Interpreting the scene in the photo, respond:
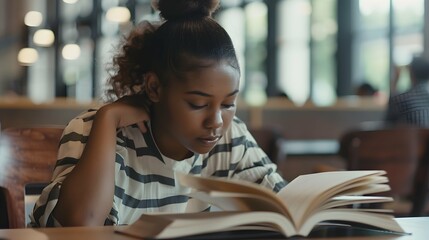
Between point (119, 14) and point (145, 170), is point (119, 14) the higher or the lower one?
the higher one

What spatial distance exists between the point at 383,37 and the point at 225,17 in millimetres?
3242

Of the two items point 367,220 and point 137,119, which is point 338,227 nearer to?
point 367,220

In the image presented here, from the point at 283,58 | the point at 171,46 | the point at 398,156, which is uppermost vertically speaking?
the point at 283,58

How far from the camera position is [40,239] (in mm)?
958

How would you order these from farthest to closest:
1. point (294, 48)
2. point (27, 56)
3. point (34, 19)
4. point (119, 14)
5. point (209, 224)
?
point (27, 56) < point (34, 19) < point (119, 14) < point (294, 48) < point (209, 224)

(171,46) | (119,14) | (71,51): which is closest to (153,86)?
(171,46)

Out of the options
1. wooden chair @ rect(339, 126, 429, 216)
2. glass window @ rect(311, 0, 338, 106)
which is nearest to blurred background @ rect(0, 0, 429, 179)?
glass window @ rect(311, 0, 338, 106)

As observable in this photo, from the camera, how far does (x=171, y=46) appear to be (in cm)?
148

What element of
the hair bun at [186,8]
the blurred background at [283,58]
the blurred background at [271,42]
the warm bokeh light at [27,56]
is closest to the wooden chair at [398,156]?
the blurred background at [283,58]

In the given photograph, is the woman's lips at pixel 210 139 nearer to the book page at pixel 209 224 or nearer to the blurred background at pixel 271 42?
the book page at pixel 209 224

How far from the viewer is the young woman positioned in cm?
133

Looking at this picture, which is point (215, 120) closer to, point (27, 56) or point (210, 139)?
point (210, 139)

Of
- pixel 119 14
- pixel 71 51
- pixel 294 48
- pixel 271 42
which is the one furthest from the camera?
pixel 71 51

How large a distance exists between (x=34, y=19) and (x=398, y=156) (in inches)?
363
